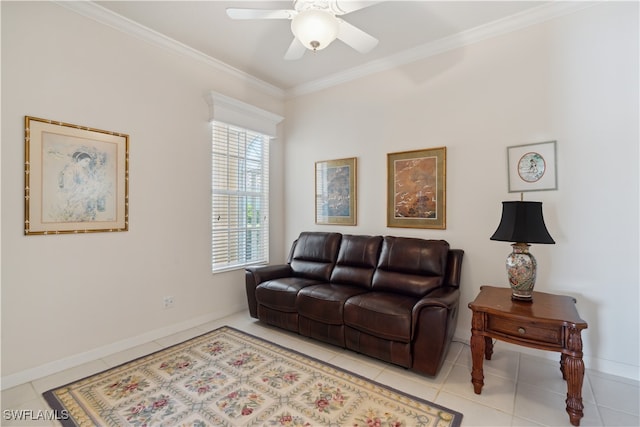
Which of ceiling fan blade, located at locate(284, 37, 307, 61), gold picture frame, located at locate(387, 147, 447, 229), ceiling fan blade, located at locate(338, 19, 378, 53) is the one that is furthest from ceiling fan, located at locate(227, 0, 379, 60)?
gold picture frame, located at locate(387, 147, 447, 229)

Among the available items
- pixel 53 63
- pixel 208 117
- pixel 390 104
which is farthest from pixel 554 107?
pixel 53 63

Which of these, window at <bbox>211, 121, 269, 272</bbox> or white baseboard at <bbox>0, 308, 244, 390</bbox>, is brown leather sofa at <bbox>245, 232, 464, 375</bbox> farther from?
white baseboard at <bbox>0, 308, 244, 390</bbox>

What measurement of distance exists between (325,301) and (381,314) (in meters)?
0.55

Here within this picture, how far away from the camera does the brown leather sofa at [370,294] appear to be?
2.24 meters

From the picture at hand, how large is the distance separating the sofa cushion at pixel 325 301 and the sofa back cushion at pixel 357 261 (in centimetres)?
13

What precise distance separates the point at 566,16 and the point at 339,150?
7.76 ft

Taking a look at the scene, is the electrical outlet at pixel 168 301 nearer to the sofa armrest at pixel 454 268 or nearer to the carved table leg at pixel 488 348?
the sofa armrest at pixel 454 268

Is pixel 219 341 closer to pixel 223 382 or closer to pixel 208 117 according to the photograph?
pixel 223 382

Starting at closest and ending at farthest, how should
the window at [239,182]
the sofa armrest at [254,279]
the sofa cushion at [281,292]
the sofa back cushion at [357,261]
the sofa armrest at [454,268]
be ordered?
the sofa armrest at [454,268] → the sofa cushion at [281,292] → the sofa back cushion at [357,261] → the sofa armrest at [254,279] → the window at [239,182]

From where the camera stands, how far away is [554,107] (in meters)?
2.51

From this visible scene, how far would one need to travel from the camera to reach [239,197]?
377 cm

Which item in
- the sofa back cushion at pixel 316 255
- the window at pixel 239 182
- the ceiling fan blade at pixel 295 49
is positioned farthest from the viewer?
the window at pixel 239 182

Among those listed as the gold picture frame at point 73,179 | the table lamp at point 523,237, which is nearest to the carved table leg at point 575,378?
the table lamp at point 523,237

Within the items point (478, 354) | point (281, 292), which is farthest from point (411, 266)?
point (281, 292)
